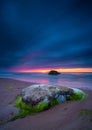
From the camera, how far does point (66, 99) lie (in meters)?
5.73

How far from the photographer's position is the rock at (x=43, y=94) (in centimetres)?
528

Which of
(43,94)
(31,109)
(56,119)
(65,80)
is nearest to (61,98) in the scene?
(43,94)

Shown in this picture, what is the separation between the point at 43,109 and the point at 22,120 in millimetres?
987

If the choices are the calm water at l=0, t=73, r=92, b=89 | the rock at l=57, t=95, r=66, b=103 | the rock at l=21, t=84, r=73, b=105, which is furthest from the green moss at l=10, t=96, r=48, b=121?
the calm water at l=0, t=73, r=92, b=89

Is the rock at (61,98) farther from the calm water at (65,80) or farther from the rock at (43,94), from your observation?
the calm water at (65,80)

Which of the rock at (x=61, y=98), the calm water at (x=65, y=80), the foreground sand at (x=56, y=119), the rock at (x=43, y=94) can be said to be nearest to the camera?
the foreground sand at (x=56, y=119)

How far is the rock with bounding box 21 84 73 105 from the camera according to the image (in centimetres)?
528

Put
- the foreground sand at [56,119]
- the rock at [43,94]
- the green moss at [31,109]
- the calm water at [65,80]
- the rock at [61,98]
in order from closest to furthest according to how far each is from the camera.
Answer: the foreground sand at [56,119]
the green moss at [31,109]
the rock at [43,94]
the rock at [61,98]
the calm water at [65,80]

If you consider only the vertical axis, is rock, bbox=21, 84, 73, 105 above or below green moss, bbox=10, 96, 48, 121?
above

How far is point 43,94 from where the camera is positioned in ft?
17.9

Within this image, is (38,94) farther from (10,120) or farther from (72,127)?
(72,127)

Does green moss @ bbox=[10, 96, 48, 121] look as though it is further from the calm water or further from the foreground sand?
the calm water

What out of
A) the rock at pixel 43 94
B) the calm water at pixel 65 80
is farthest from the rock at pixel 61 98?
the calm water at pixel 65 80

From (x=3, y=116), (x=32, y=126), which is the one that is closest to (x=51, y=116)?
(x=32, y=126)
